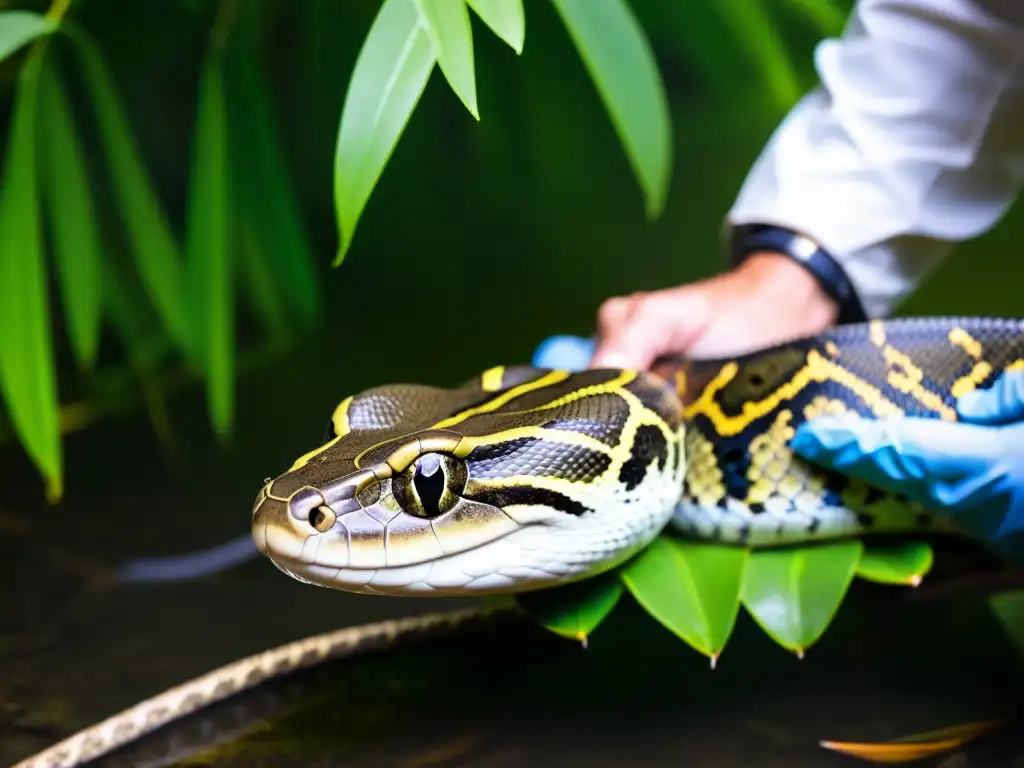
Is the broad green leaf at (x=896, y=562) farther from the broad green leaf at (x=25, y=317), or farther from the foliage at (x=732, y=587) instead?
the broad green leaf at (x=25, y=317)

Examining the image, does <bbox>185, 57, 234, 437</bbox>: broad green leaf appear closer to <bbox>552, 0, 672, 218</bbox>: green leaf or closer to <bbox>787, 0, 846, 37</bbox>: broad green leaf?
<bbox>552, 0, 672, 218</bbox>: green leaf

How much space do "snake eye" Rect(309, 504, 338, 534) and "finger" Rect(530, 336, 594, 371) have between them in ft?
1.87

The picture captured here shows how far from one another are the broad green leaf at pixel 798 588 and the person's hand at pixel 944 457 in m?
0.11

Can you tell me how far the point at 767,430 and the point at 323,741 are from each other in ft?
2.22

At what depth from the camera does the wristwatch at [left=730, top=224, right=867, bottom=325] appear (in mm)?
1471

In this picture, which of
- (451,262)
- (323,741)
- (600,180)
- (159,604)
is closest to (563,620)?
(323,741)

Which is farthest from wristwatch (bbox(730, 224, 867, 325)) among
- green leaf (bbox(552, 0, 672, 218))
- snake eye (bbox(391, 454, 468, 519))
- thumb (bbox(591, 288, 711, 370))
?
snake eye (bbox(391, 454, 468, 519))

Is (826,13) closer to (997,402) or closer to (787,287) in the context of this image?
(787,287)

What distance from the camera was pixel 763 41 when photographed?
1.95 meters

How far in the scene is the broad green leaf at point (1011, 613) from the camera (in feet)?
4.01

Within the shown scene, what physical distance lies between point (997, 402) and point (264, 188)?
130cm

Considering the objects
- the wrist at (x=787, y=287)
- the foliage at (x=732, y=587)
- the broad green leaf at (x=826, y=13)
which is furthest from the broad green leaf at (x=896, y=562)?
the broad green leaf at (x=826, y=13)

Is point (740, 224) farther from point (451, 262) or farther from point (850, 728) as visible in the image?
point (451, 262)

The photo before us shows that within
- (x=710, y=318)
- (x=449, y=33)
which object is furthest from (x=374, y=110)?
(x=710, y=318)
